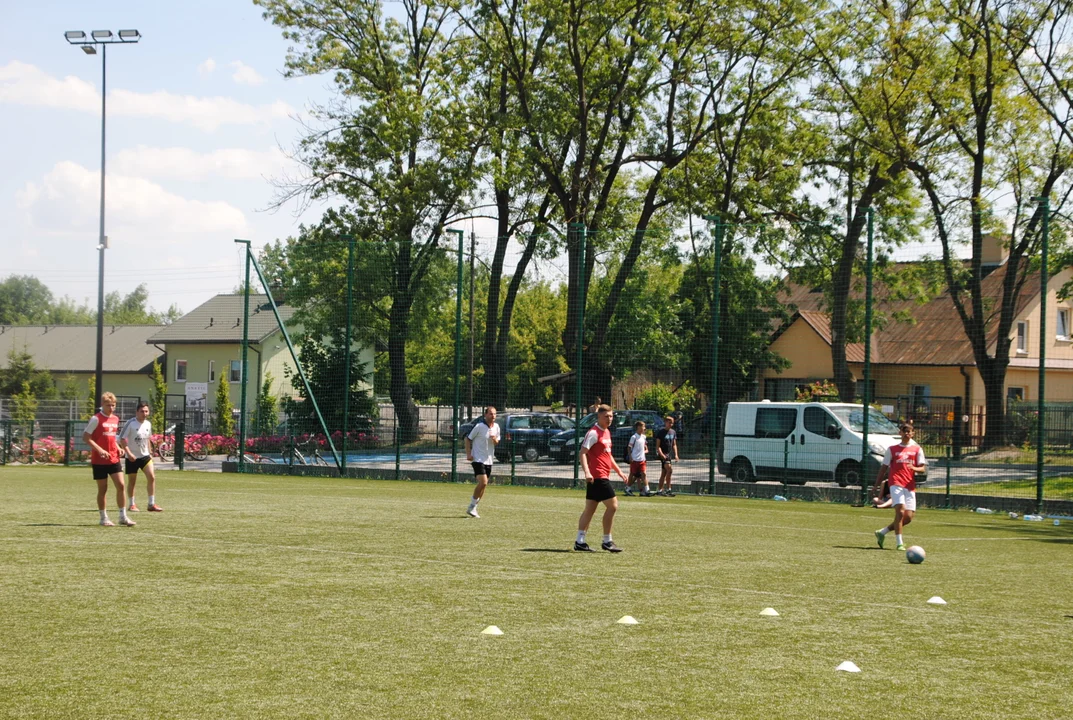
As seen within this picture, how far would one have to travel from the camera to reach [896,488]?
1466 cm

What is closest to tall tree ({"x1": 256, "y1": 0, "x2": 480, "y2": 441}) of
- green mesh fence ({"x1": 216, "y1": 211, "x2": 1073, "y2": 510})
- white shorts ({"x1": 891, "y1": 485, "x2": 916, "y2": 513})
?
green mesh fence ({"x1": 216, "y1": 211, "x2": 1073, "y2": 510})

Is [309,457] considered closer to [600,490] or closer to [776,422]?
[776,422]

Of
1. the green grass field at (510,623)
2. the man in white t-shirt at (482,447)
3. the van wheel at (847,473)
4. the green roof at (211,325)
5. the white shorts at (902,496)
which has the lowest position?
the green grass field at (510,623)

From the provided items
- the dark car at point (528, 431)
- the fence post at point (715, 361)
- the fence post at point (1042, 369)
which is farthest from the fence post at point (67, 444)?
the fence post at point (1042, 369)

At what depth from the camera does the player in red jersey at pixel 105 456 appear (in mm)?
15406

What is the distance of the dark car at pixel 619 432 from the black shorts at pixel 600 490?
13407 millimetres

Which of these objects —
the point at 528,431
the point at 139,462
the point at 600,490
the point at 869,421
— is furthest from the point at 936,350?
the point at 139,462

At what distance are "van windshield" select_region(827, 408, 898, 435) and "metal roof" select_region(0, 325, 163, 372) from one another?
5954 cm

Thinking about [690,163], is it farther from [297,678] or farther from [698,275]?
[297,678]

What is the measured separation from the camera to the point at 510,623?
8.82m

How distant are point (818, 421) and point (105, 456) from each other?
1583 cm

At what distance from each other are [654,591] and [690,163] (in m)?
31.3

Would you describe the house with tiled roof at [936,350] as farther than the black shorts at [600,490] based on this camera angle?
Yes

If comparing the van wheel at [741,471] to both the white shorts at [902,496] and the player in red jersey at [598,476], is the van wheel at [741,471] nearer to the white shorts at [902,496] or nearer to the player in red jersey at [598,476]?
the white shorts at [902,496]
